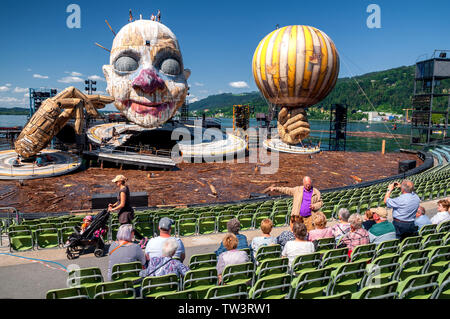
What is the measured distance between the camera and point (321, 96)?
3541 centimetres

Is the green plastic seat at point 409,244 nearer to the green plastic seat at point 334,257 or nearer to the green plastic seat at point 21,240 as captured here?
the green plastic seat at point 334,257

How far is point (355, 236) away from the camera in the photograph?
19.4 ft

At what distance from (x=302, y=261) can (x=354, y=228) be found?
1.47m

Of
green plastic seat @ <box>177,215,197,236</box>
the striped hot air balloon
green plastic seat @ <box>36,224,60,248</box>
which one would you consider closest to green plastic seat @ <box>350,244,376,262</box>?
green plastic seat @ <box>177,215,197,236</box>

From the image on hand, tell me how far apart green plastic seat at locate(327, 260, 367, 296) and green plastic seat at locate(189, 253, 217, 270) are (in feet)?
6.51

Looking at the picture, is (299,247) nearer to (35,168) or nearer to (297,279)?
(297,279)

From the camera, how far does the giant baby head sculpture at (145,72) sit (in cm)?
2597

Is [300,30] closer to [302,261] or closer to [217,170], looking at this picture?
[217,170]

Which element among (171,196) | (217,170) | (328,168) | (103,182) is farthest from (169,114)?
(328,168)

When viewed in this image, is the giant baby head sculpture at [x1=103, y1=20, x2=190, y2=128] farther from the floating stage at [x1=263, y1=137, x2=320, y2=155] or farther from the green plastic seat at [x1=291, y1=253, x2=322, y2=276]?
the green plastic seat at [x1=291, y1=253, x2=322, y2=276]

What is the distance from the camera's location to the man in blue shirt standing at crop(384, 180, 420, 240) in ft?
21.0

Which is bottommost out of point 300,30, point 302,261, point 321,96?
point 302,261

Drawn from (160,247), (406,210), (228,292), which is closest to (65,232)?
(160,247)

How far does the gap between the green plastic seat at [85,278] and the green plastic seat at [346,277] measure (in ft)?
11.6
